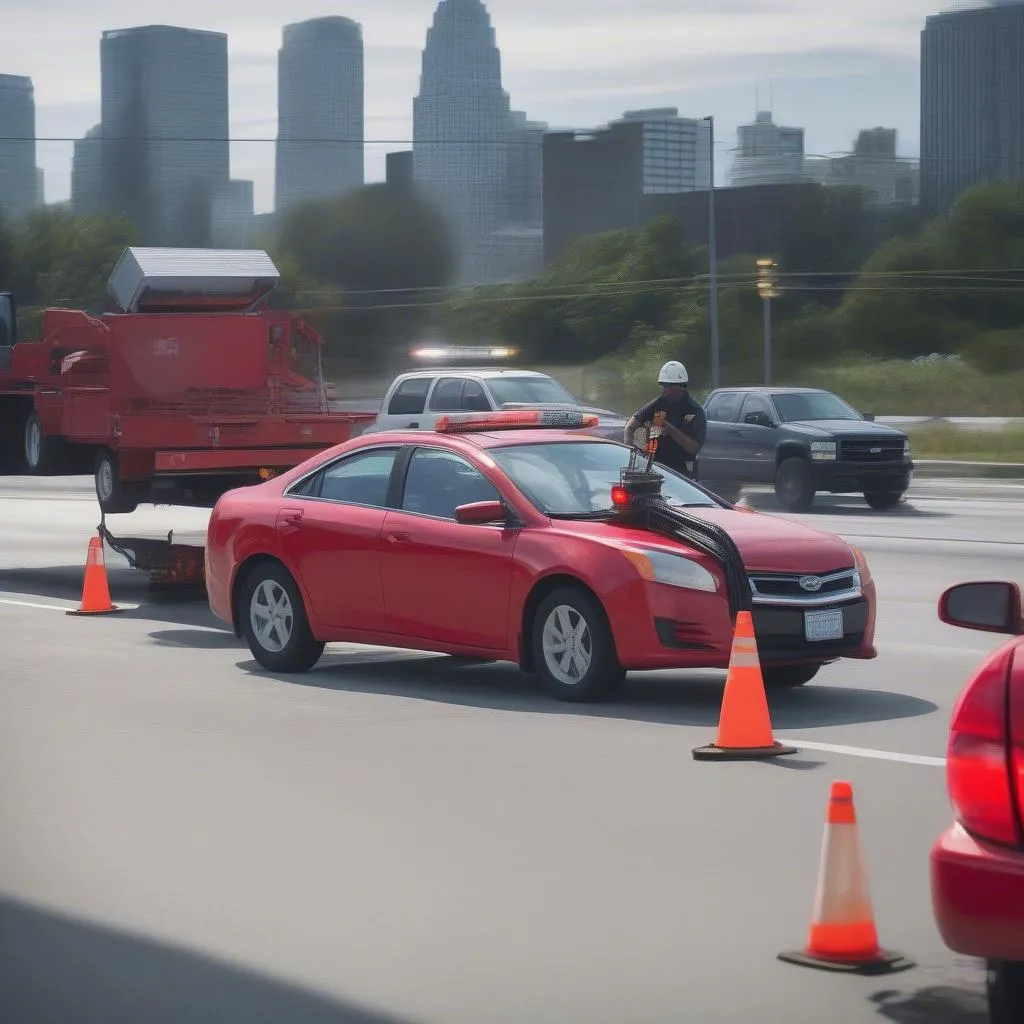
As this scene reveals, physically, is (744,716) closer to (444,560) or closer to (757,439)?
(444,560)

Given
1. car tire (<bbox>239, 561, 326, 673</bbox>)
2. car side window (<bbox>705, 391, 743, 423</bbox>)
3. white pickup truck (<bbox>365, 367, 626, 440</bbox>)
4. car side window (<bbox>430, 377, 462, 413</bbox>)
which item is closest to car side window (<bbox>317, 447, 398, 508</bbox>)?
car tire (<bbox>239, 561, 326, 673</bbox>)

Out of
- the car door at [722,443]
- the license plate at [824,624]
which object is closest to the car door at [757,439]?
the car door at [722,443]

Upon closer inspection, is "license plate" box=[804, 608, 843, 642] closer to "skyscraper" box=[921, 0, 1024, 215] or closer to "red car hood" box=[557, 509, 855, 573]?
"red car hood" box=[557, 509, 855, 573]

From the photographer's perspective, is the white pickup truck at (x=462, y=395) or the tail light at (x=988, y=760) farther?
the white pickup truck at (x=462, y=395)

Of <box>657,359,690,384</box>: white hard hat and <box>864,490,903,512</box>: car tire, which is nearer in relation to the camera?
<box>657,359,690,384</box>: white hard hat

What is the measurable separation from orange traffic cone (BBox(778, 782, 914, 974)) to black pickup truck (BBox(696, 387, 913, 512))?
2190 cm

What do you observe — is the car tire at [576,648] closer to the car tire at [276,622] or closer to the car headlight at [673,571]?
the car headlight at [673,571]

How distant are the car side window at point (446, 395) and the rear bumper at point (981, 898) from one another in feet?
76.8

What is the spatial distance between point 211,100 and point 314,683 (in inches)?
2149

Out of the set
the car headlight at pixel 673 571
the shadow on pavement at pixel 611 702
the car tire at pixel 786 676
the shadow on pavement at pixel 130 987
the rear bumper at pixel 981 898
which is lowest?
the shadow on pavement at pixel 130 987

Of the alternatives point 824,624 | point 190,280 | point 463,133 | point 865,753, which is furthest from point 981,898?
point 463,133

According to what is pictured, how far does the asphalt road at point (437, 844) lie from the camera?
17.8 ft

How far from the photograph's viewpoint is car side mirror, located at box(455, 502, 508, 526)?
1066 cm

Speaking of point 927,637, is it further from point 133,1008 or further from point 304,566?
point 133,1008
